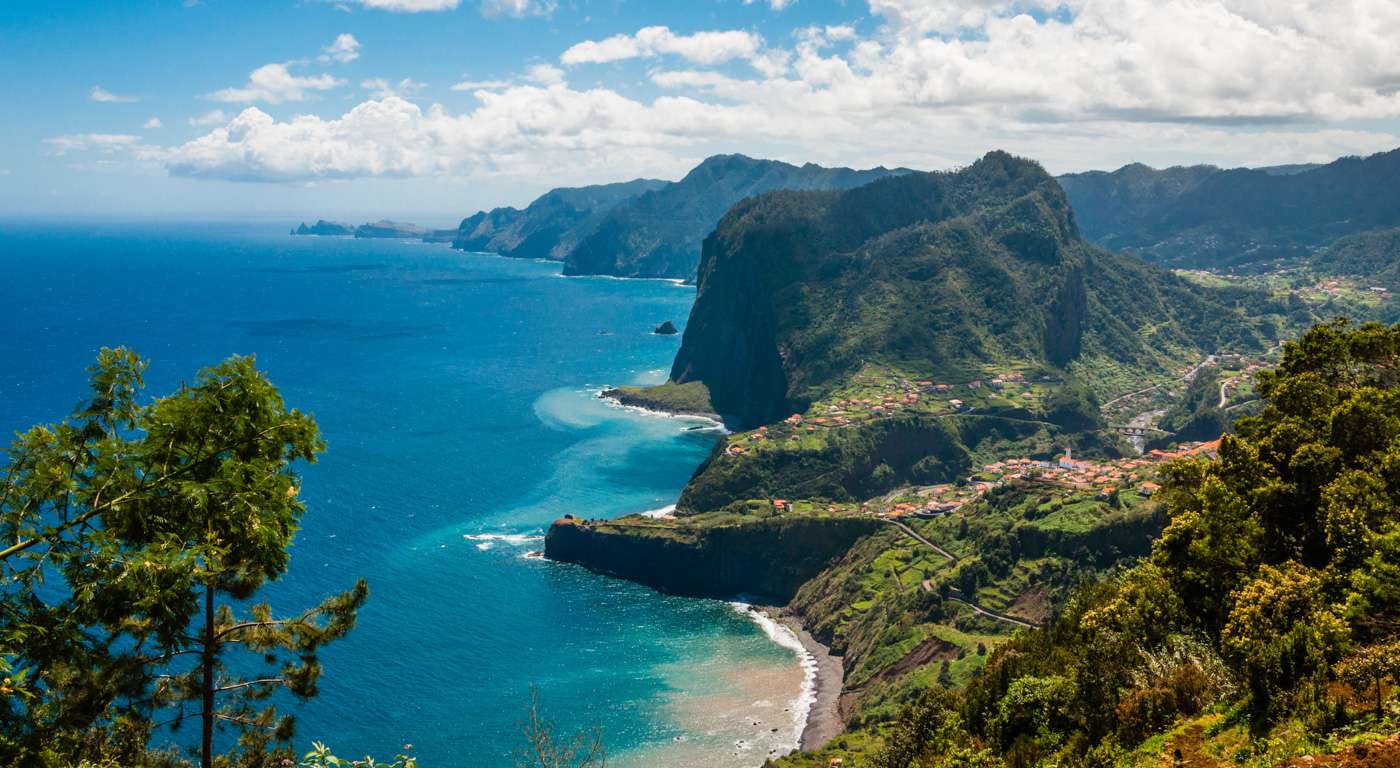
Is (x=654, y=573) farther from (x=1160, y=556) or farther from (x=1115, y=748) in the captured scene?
(x=1115, y=748)

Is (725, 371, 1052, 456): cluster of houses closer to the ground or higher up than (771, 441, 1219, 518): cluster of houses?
higher up

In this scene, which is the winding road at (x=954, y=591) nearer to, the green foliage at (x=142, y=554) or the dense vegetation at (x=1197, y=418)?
the dense vegetation at (x=1197, y=418)

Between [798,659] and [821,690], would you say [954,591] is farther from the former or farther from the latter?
[821,690]

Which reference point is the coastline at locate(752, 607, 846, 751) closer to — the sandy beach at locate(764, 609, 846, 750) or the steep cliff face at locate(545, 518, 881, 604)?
the sandy beach at locate(764, 609, 846, 750)

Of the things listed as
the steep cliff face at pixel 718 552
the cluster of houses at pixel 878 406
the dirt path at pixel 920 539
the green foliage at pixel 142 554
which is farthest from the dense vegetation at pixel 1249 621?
the cluster of houses at pixel 878 406

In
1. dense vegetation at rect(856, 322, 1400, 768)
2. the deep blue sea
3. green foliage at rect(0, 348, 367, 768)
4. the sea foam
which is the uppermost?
green foliage at rect(0, 348, 367, 768)

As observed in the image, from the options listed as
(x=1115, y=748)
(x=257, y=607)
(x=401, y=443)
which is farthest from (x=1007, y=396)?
(x=257, y=607)

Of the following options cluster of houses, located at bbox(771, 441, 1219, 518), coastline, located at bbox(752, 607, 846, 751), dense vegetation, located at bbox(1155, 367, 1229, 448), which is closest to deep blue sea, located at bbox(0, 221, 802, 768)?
coastline, located at bbox(752, 607, 846, 751)

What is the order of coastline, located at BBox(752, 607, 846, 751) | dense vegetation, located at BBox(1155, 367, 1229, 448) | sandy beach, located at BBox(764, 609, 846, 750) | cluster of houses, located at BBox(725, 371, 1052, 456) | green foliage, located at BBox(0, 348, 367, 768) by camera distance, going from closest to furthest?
green foliage, located at BBox(0, 348, 367, 768)
sandy beach, located at BBox(764, 609, 846, 750)
coastline, located at BBox(752, 607, 846, 751)
cluster of houses, located at BBox(725, 371, 1052, 456)
dense vegetation, located at BBox(1155, 367, 1229, 448)
